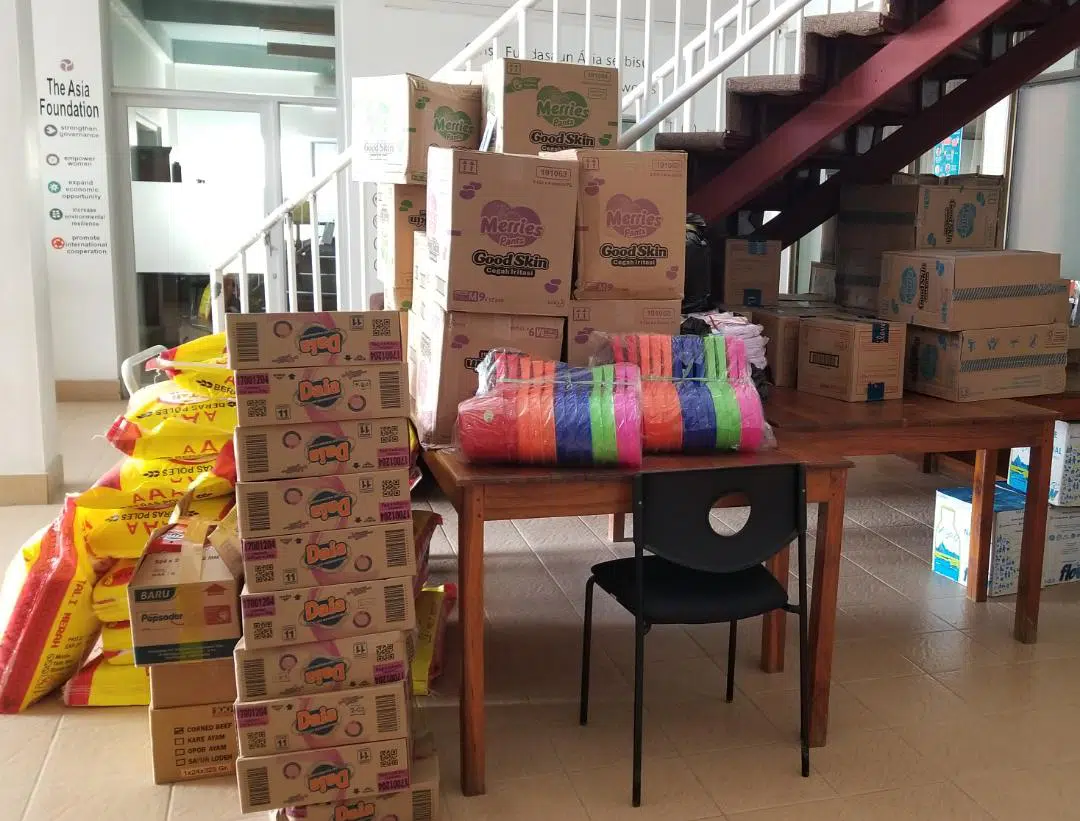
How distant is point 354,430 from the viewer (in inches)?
80.7

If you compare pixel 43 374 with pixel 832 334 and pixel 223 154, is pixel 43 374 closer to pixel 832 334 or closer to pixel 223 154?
pixel 223 154

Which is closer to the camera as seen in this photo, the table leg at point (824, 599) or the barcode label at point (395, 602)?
the barcode label at point (395, 602)

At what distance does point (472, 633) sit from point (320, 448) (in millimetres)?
555

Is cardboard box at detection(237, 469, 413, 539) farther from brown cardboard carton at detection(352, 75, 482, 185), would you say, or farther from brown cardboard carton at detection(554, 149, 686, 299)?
brown cardboard carton at detection(352, 75, 482, 185)

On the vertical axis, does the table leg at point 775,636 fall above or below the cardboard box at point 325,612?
below

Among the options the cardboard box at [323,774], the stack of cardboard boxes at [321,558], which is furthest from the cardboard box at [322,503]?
the cardboard box at [323,774]

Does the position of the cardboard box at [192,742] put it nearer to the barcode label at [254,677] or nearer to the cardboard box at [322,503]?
the barcode label at [254,677]

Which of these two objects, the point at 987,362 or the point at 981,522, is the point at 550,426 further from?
the point at 981,522

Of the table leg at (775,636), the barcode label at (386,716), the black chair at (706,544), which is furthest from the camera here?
the table leg at (775,636)


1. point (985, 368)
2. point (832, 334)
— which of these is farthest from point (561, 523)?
point (985, 368)

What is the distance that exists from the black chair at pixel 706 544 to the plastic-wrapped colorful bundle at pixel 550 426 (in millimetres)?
114

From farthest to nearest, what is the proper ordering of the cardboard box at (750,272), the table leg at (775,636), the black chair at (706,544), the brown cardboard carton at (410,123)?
1. the cardboard box at (750,272)
2. the brown cardboard carton at (410,123)
3. the table leg at (775,636)
4. the black chair at (706,544)

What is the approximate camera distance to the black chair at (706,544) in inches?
87.4

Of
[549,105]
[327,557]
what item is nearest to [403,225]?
[549,105]
